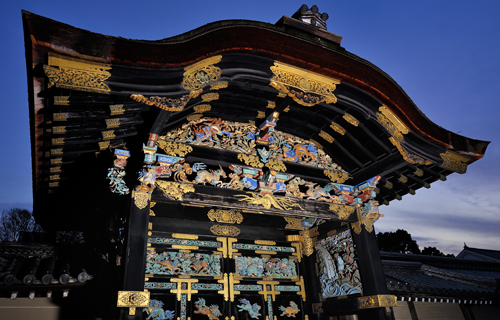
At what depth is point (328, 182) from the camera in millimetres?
7465

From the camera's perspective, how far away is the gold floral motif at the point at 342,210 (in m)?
7.07

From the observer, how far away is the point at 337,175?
24.7 ft

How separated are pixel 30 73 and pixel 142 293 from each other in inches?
121

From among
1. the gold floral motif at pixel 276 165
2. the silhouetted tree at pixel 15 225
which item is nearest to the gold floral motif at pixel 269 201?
the gold floral motif at pixel 276 165

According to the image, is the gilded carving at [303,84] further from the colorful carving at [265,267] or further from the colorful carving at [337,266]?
the colorful carving at [265,267]

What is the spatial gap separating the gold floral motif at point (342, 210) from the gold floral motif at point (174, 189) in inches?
124

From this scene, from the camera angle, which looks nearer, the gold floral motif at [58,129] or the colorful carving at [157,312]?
the gold floral motif at [58,129]

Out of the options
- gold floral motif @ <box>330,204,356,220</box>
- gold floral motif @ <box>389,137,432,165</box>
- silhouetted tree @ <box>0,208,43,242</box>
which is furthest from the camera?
silhouetted tree @ <box>0,208,43,242</box>

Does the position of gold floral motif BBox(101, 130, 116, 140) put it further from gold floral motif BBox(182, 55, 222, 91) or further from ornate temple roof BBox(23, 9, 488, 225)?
gold floral motif BBox(182, 55, 222, 91)

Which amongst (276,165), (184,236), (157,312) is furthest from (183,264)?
(276,165)

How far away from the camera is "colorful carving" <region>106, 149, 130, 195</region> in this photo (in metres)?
5.17

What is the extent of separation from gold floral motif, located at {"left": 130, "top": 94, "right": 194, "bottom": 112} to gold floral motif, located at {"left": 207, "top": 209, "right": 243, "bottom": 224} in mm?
3700

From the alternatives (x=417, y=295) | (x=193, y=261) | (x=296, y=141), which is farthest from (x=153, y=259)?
(x=417, y=295)

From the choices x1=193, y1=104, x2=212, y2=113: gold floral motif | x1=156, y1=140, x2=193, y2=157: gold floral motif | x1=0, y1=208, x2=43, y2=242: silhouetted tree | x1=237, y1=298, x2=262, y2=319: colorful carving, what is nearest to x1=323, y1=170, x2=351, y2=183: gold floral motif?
x1=193, y1=104, x2=212, y2=113: gold floral motif
